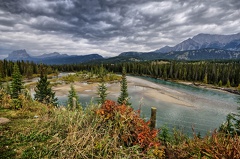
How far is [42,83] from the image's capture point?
1140 inches

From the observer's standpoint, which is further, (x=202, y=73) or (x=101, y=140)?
(x=202, y=73)

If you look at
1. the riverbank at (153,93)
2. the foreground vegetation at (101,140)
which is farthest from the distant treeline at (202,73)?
the foreground vegetation at (101,140)

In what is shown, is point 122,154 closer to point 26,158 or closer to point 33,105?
point 26,158

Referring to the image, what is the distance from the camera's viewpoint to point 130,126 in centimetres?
498

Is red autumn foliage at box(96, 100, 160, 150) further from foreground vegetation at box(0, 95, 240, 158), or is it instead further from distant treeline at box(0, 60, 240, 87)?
distant treeline at box(0, 60, 240, 87)

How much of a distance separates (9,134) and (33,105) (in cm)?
474

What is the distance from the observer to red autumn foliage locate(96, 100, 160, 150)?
4.65 m

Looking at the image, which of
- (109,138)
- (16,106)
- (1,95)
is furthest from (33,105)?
(109,138)

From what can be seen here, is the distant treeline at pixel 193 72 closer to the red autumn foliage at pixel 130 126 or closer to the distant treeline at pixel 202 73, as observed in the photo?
the distant treeline at pixel 202 73

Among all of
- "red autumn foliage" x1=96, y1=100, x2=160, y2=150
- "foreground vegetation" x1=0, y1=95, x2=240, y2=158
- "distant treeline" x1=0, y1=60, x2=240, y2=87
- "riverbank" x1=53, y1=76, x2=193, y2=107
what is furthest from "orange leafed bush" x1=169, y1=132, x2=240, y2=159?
"distant treeline" x1=0, y1=60, x2=240, y2=87

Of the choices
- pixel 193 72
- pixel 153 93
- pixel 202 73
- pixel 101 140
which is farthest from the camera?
pixel 193 72

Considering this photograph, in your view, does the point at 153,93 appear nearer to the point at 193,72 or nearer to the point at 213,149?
the point at 193,72

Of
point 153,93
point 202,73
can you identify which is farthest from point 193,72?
point 153,93

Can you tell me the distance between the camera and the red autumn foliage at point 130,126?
465cm
